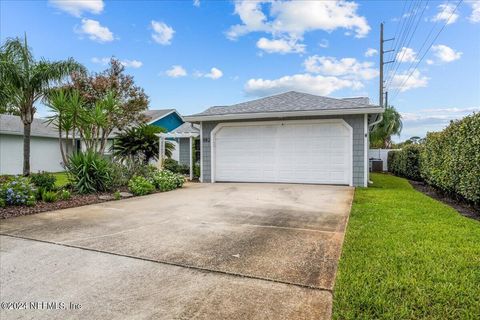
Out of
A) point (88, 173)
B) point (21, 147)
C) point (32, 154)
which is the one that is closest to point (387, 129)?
point (88, 173)

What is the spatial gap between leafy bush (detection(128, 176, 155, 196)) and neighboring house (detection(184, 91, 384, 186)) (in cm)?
343

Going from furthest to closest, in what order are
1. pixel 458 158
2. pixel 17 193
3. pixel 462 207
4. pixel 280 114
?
1. pixel 280 114
2. pixel 458 158
3. pixel 462 207
4. pixel 17 193

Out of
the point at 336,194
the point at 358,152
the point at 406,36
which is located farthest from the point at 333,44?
the point at 336,194

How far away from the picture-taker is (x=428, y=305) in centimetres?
239

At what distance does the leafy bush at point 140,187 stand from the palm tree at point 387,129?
20.6m

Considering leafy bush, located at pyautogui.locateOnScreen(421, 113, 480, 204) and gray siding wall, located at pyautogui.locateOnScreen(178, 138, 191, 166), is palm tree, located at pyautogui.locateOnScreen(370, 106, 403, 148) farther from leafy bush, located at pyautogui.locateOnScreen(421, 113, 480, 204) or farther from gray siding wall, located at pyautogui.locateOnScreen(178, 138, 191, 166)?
leafy bush, located at pyautogui.locateOnScreen(421, 113, 480, 204)

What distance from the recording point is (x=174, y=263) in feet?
11.2

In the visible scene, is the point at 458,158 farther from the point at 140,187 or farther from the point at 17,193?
the point at 17,193

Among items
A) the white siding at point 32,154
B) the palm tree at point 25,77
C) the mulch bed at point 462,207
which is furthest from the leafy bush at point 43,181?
the white siding at point 32,154

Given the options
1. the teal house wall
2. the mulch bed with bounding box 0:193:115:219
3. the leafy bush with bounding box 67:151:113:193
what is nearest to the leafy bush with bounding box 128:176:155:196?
the leafy bush with bounding box 67:151:113:193

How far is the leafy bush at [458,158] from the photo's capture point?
631 cm

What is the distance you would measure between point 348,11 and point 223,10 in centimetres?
502

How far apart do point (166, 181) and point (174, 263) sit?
22.8ft

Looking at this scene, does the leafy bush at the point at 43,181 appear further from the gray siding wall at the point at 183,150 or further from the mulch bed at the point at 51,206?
the gray siding wall at the point at 183,150
